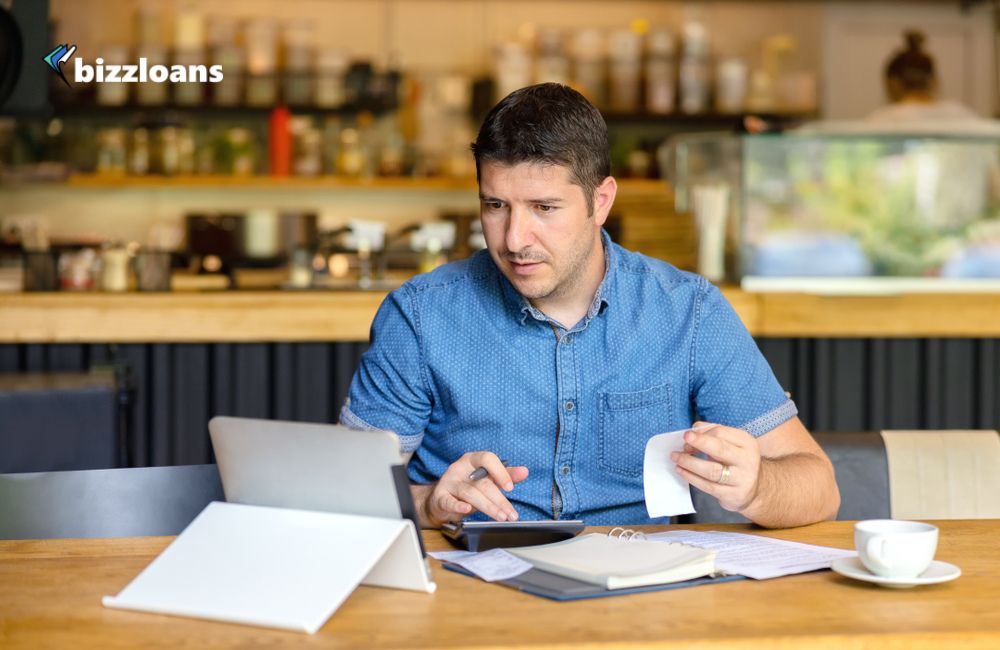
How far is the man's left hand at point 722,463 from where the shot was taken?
1.59m

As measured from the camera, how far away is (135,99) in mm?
6141

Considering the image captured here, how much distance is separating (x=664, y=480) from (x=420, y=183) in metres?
4.81

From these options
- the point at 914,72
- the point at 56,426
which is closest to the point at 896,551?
the point at 56,426

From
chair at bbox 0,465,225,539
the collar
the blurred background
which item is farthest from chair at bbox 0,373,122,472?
the collar

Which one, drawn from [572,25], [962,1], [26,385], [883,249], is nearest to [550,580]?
[26,385]

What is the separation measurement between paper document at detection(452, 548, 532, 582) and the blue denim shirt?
425 mm

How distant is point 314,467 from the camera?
1.38 meters

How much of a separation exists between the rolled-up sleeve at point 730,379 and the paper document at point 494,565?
579 millimetres

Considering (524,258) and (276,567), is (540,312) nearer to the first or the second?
(524,258)

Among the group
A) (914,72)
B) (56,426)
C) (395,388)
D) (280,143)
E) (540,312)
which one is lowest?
(56,426)

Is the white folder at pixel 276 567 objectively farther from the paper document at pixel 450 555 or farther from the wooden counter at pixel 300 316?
the wooden counter at pixel 300 316

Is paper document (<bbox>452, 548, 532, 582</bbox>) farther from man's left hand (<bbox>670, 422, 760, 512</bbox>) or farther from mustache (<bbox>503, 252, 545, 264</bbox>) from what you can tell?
mustache (<bbox>503, 252, 545, 264</bbox>)

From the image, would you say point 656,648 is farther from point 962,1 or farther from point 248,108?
point 962,1

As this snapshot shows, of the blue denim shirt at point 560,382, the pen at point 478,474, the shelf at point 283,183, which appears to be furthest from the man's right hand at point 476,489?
the shelf at point 283,183
